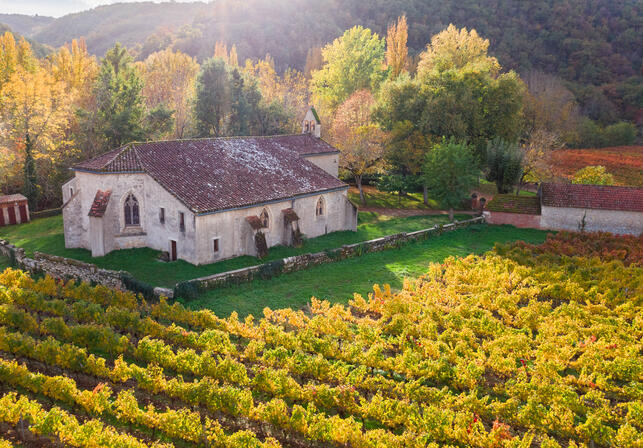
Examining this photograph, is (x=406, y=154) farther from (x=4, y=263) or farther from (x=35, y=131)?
(x=4, y=263)

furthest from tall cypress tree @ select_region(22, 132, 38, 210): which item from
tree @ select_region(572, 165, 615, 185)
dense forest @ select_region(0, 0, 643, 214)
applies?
tree @ select_region(572, 165, 615, 185)

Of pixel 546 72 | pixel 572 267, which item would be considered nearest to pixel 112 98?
pixel 572 267

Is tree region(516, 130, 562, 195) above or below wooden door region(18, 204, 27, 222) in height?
above

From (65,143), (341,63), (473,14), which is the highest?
(473,14)

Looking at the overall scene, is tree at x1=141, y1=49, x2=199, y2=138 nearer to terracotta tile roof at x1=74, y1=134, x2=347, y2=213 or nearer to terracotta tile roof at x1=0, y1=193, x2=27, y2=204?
terracotta tile roof at x1=0, y1=193, x2=27, y2=204

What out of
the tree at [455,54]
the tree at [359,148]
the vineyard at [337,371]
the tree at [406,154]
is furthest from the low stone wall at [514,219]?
the tree at [455,54]

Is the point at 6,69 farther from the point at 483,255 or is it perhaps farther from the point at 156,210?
the point at 483,255
